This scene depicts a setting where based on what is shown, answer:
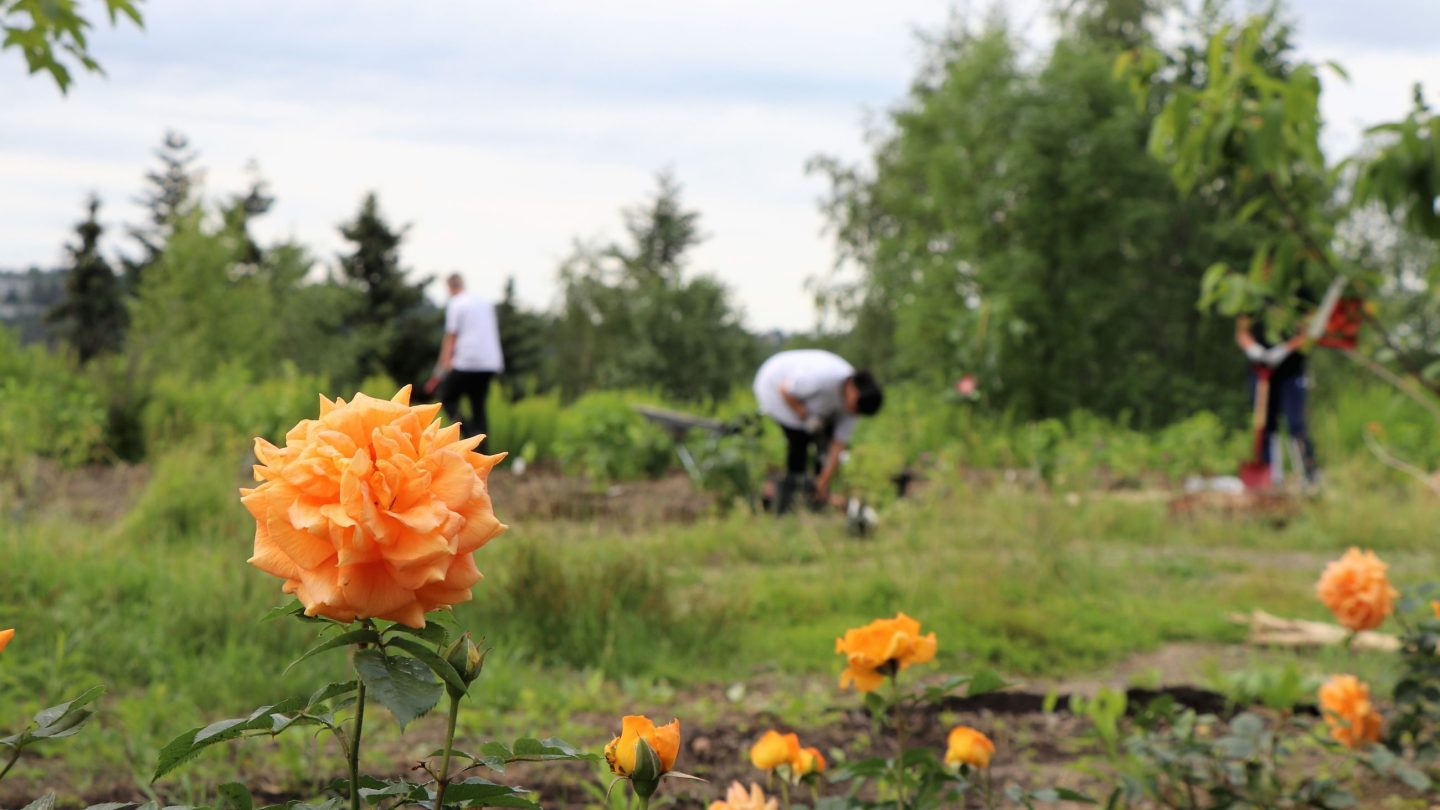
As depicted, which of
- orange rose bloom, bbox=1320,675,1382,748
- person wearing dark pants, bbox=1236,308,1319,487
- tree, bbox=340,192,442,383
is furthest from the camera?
tree, bbox=340,192,442,383

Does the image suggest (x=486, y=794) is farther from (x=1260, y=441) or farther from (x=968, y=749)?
(x=1260, y=441)

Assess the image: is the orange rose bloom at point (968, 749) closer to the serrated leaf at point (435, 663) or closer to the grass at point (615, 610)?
the grass at point (615, 610)

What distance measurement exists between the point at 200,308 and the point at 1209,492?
24.2 metres

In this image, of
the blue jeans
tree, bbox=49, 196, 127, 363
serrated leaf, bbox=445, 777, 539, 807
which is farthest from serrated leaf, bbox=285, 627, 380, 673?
tree, bbox=49, 196, 127, 363

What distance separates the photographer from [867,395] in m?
7.79

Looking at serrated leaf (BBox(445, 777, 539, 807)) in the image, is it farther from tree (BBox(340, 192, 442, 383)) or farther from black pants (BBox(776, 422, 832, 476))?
tree (BBox(340, 192, 442, 383))

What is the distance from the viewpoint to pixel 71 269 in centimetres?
4497

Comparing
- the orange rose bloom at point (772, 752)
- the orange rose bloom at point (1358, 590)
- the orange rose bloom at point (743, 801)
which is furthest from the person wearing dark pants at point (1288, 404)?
the orange rose bloom at point (743, 801)

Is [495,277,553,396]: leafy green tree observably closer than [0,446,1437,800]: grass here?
No

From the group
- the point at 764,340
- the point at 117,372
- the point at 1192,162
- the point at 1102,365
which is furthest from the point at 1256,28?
the point at 764,340

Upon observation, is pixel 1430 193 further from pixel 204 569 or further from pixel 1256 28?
pixel 204 569

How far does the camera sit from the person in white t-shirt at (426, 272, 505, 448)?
10523 mm

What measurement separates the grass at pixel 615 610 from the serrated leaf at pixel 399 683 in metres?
1.36

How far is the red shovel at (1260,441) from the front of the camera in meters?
10.0
